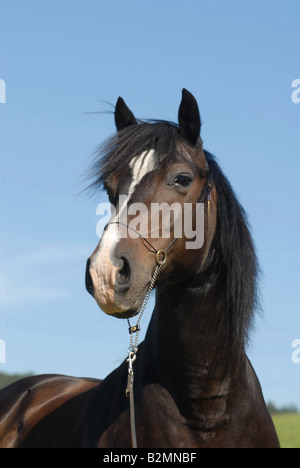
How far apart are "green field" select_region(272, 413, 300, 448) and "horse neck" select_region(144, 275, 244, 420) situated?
12.5 m

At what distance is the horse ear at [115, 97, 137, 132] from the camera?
5203mm

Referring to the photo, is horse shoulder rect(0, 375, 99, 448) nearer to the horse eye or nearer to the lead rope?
the lead rope

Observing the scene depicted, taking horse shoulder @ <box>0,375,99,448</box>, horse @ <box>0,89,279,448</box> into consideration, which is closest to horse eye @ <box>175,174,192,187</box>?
horse @ <box>0,89,279,448</box>

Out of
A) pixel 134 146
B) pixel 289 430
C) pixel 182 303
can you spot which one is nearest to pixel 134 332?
pixel 182 303

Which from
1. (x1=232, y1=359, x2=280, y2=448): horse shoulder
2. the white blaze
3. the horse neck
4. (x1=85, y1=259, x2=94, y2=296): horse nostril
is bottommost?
(x1=232, y1=359, x2=280, y2=448): horse shoulder

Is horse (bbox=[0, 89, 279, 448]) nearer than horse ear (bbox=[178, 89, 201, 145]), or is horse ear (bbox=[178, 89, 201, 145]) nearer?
horse (bbox=[0, 89, 279, 448])

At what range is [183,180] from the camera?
14.6 ft

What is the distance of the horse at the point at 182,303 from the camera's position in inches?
167

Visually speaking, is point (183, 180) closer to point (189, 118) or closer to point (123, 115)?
point (189, 118)

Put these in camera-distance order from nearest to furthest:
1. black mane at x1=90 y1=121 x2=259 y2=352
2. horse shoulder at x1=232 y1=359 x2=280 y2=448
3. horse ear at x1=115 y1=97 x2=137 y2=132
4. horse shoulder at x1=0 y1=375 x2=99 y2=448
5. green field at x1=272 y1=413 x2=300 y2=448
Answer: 1. horse shoulder at x1=232 y1=359 x2=280 y2=448
2. black mane at x1=90 y1=121 x2=259 y2=352
3. horse ear at x1=115 y1=97 x2=137 y2=132
4. horse shoulder at x1=0 y1=375 x2=99 y2=448
5. green field at x1=272 y1=413 x2=300 y2=448

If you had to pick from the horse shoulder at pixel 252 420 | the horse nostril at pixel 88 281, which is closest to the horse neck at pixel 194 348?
the horse shoulder at pixel 252 420

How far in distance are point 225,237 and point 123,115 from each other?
143 cm

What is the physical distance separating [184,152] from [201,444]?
206 cm
